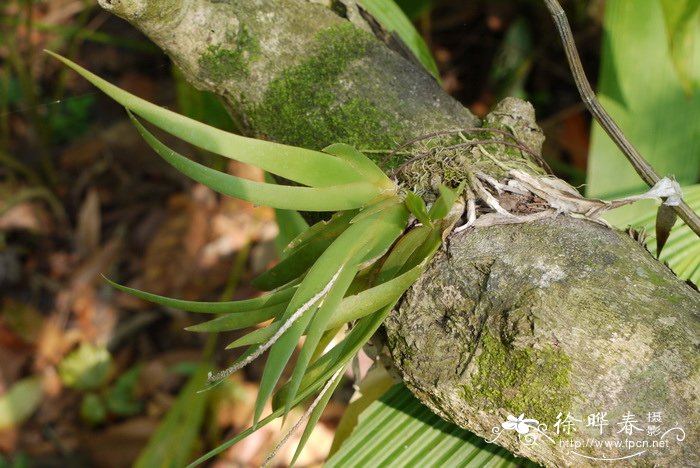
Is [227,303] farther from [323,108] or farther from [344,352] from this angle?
[323,108]

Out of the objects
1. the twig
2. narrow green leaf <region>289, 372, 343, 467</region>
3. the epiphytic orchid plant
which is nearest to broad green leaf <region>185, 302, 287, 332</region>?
the epiphytic orchid plant

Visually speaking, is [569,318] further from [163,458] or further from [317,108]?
[163,458]

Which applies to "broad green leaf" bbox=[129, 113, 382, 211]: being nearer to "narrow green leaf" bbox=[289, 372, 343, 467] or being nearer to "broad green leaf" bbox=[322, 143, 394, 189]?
"broad green leaf" bbox=[322, 143, 394, 189]

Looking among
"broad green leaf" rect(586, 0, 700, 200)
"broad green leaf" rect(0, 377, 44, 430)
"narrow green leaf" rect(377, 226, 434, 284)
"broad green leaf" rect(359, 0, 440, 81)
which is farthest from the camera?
"broad green leaf" rect(0, 377, 44, 430)

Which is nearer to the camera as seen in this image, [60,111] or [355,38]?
[355,38]

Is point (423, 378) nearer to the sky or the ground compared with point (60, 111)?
nearer to the sky

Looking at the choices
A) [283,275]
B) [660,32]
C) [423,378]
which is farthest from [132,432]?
[660,32]
